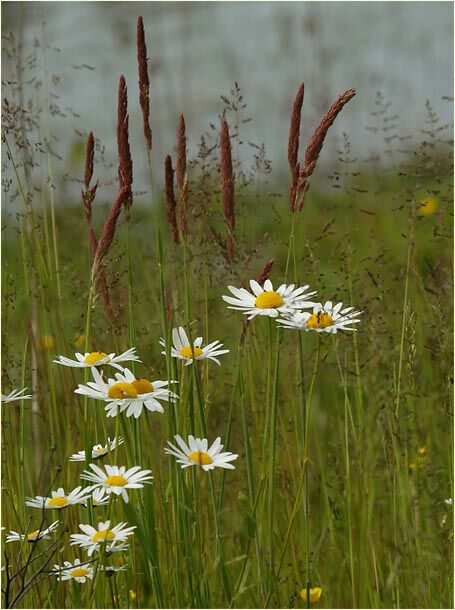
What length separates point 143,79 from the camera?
4.73 feet

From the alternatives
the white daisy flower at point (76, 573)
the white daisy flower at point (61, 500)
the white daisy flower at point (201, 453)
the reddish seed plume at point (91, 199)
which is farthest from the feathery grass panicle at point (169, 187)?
the white daisy flower at point (76, 573)

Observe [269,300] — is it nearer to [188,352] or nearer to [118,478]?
[188,352]

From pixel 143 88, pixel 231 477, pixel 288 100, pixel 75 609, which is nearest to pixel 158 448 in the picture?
pixel 231 477

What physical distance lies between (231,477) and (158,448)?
20 centimetres

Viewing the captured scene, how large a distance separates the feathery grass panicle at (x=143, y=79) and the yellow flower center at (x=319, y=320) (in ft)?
1.23

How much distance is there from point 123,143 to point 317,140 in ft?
0.97

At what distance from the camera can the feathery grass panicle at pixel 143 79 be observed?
142 centimetres

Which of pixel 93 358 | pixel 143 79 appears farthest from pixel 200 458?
pixel 143 79

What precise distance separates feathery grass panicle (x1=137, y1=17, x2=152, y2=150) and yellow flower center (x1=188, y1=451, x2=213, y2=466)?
1.58 ft

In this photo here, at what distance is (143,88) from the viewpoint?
1.45 m

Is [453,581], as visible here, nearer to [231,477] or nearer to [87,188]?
[231,477]

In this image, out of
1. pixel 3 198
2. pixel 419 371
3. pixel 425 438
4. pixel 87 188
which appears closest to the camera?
pixel 87 188

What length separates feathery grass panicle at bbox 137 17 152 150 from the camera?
142cm

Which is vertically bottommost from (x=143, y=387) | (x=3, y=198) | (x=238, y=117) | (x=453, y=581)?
(x=453, y=581)
